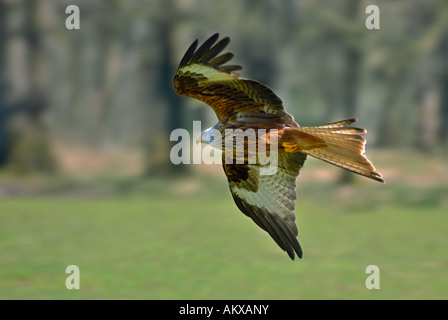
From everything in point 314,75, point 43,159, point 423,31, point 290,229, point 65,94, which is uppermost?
point 65,94

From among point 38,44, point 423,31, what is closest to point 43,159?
point 38,44

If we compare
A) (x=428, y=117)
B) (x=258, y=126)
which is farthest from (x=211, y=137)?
(x=428, y=117)

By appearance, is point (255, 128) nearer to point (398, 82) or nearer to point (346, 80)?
point (346, 80)

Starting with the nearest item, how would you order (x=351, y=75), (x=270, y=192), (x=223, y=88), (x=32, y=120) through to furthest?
(x=223, y=88), (x=270, y=192), (x=351, y=75), (x=32, y=120)

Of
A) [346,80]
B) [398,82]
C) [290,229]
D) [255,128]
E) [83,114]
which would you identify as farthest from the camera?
[83,114]

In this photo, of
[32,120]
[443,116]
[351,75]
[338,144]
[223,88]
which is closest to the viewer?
[338,144]

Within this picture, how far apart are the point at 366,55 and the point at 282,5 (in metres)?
2.40

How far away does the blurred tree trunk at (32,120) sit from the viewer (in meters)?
14.9

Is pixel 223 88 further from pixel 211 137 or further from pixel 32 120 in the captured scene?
pixel 32 120

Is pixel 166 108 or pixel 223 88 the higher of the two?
pixel 166 108

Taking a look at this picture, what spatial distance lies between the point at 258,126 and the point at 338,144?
1.55 ft

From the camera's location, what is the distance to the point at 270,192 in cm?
402

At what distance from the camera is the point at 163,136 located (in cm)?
1523

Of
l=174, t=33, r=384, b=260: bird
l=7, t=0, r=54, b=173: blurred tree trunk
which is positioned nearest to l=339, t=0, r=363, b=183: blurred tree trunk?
l=7, t=0, r=54, b=173: blurred tree trunk
